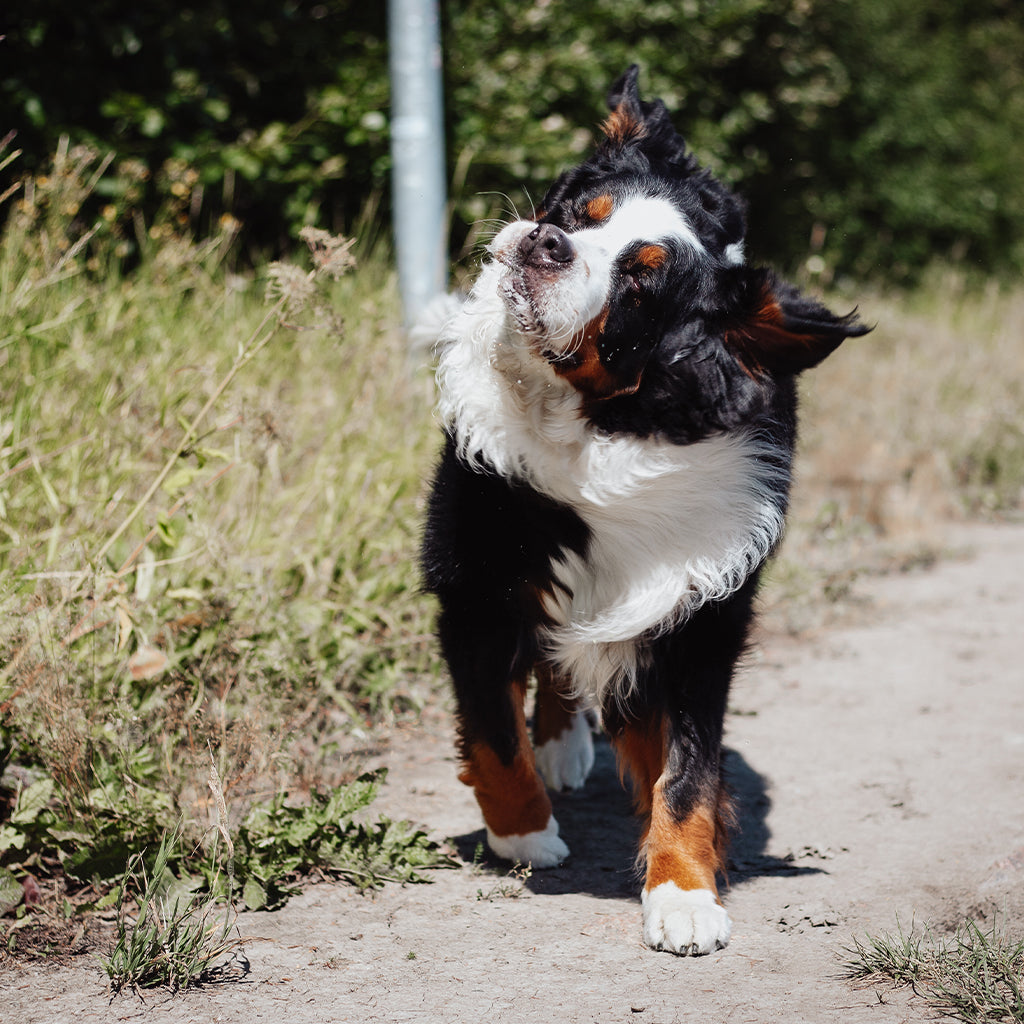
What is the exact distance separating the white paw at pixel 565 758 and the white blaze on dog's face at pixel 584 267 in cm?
118

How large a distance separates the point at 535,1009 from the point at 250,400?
2.02 metres

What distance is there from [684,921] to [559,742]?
96 cm

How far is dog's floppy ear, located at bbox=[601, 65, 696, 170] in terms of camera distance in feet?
9.75

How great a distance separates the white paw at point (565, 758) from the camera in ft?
10.9

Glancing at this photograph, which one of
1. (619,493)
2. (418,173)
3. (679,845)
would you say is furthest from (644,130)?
(418,173)

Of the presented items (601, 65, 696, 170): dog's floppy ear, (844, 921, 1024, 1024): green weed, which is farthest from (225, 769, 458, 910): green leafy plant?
(601, 65, 696, 170): dog's floppy ear

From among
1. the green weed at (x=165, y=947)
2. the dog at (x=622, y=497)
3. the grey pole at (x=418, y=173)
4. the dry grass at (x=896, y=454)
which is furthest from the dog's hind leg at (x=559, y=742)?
the grey pole at (x=418, y=173)

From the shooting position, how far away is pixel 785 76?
8.63 metres

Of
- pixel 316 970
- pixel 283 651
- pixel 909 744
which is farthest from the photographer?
pixel 909 744

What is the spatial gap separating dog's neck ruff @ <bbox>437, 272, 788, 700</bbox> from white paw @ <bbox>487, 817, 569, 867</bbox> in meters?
0.46

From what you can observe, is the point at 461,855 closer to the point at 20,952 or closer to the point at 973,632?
the point at 20,952

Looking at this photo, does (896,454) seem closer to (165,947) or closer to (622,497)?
(622,497)

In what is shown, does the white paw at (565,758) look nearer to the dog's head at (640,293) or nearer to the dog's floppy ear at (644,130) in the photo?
the dog's head at (640,293)

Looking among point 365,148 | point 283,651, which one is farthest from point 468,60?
point 283,651
